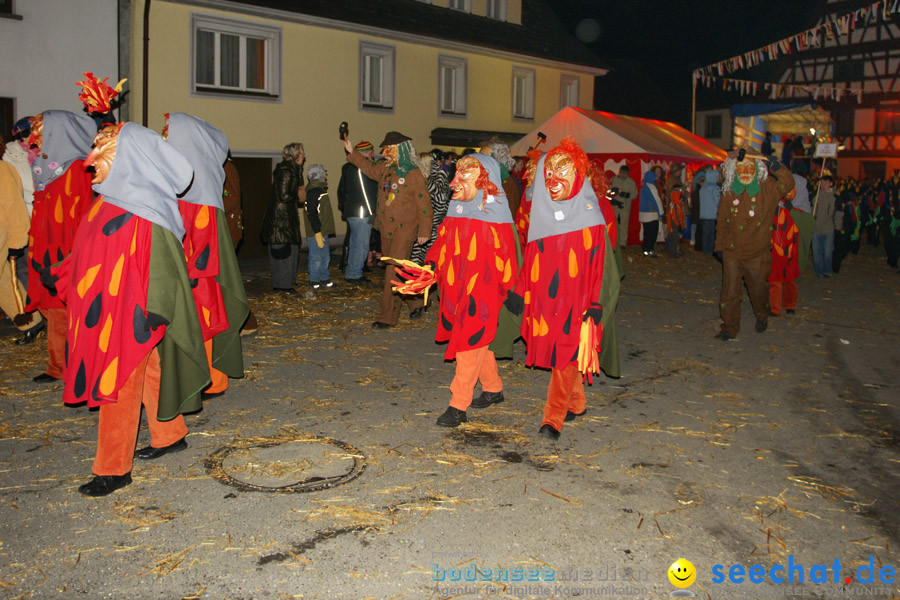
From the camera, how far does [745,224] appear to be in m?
8.69

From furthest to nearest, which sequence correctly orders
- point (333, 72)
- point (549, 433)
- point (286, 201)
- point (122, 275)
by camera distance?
point (333, 72) → point (286, 201) → point (549, 433) → point (122, 275)

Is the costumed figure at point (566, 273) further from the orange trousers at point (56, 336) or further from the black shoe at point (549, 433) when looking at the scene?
the orange trousers at point (56, 336)

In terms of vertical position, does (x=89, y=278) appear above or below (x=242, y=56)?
below

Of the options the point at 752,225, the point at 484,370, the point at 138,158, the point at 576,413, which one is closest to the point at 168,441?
the point at 138,158

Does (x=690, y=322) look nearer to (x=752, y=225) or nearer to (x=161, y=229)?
(x=752, y=225)

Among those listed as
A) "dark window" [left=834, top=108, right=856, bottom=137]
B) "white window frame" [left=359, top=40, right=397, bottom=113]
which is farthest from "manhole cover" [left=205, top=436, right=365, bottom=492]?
"dark window" [left=834, top=108, right=856, bottom=137]

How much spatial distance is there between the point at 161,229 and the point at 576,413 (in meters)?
3.24

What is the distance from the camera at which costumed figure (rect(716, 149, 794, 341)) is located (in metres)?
8.68

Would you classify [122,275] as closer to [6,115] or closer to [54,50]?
[6,115]

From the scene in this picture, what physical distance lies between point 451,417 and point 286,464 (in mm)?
1330

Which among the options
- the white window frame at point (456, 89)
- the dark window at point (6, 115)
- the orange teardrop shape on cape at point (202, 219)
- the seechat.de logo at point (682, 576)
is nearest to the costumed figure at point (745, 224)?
the seechat.de logo at point (682, 576)

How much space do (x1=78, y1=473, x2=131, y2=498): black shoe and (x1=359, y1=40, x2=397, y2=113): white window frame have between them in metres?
16.1

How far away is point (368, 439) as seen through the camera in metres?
5.33

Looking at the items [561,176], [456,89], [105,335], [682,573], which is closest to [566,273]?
[561,176]
